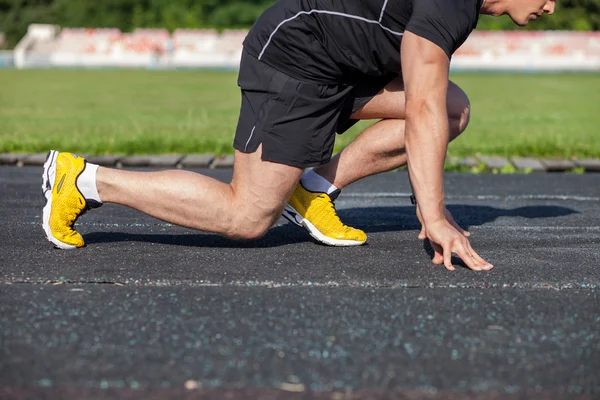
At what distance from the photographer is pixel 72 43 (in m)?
46.8

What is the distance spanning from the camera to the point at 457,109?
12.6 feet

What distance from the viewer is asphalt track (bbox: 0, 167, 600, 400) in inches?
81.4

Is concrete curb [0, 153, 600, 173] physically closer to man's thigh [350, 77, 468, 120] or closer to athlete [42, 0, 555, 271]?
man's thigh [350, 77, 468, 120]

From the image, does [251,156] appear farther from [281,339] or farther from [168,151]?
[168,151]

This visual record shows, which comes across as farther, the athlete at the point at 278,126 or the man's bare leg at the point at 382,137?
the man's bare leg at the point at 382,137

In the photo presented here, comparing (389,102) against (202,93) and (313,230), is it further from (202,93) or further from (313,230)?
(202,93)

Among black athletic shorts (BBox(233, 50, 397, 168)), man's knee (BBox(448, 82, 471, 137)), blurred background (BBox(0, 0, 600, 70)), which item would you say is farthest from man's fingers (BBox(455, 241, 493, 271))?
blurred background (BBox(0, 0, 600, 70))

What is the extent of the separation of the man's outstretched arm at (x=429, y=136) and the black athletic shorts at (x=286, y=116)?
433mm

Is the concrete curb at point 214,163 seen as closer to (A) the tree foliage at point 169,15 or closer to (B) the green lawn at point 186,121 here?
(B) the green lawn at point 186,121

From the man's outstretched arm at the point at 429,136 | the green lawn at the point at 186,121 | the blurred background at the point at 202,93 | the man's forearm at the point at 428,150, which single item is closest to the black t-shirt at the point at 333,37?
the man's outstretched arm at the point at 429,136

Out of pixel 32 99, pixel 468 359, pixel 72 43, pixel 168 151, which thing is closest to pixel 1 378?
pixel 468 359

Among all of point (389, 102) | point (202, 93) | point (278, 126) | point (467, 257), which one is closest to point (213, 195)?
point (278, 126)

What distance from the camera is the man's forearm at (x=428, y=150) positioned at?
3.11 m

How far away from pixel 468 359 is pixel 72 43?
47.0 metres
